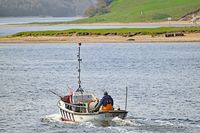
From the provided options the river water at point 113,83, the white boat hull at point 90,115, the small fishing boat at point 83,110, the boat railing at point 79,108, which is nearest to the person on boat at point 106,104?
the small fishing boat at point 83,110

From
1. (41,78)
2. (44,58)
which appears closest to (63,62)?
(44,58)

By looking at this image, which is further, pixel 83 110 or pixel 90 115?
pixel 83 110

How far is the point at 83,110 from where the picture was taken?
157 ft

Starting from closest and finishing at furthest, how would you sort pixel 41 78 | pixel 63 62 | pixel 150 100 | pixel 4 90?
pixel 150 100, pixel 4 90, pixel 41 78, pixel 63 62

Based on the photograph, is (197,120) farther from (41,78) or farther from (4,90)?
(41,78)

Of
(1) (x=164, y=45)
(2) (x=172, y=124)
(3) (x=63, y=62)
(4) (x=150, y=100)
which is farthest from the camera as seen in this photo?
(1) (x=164, y=45)

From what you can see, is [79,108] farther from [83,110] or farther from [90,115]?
[90,115]

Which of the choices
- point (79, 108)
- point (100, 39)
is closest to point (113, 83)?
point (79, 108)

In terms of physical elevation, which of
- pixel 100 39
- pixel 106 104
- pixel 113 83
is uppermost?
pixel 100 39

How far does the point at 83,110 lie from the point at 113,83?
1843cm

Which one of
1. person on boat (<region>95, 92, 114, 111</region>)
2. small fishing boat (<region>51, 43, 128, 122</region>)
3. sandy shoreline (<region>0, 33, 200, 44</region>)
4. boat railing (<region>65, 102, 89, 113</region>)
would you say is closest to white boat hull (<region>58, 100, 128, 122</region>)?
small fishing boat (<region>51, 43, 128, 122</region>)

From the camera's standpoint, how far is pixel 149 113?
5009 centimetres

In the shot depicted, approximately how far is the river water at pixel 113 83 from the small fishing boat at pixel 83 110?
40 cm

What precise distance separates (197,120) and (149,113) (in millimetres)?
3892
